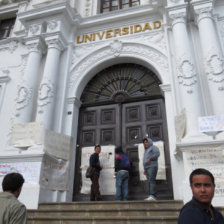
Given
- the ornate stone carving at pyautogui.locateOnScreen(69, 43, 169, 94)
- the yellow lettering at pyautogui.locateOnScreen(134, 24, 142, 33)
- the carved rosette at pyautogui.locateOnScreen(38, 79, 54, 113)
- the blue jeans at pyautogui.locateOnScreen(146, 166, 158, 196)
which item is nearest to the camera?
the blue jeans at pyautogui.locateOnScreen(146, 166, 158, 196)

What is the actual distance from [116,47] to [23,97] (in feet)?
11.9

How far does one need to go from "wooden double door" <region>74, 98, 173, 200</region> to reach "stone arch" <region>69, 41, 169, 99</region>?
3.22ft

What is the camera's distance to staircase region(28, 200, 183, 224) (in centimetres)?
386

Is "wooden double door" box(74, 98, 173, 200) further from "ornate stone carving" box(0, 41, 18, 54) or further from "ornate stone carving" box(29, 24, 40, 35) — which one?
"ornate stone carving" box(0, 41, 18, 54)

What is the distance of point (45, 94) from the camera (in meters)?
7.23

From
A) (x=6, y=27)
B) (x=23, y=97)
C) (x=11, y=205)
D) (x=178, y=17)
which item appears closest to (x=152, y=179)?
(x=11, y=205)

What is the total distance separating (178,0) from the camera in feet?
24.0

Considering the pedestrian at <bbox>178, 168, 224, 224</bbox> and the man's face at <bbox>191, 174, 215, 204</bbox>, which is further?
the man's face at <bbox>191, 174, 215, 204</bbox>

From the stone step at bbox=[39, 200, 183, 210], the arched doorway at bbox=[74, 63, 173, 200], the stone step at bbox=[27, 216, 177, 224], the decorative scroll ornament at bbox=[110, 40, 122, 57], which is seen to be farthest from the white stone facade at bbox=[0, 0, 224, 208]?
the stone step at bbox=[27, 216, 177, 224]

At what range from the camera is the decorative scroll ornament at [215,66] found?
19.8 feet

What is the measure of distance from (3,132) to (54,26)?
13.6 feet

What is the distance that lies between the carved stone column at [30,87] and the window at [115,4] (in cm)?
339

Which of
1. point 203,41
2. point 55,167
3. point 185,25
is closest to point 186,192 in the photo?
point 55,167

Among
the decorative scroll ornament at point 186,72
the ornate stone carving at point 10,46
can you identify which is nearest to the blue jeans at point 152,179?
the decorative scroll ornament at point 186,72
